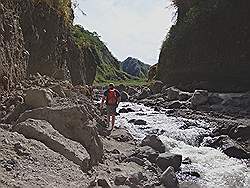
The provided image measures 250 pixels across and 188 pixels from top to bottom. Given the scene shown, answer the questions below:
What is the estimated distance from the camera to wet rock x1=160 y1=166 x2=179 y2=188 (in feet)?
40.2

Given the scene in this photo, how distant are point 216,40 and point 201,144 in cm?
2394

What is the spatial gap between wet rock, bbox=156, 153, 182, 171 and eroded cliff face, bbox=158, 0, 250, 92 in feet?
69.7

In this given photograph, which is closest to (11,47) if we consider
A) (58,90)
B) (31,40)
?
(58,90)

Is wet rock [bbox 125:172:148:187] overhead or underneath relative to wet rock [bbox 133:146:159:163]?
underneath

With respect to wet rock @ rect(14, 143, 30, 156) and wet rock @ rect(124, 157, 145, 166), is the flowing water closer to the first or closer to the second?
wet rock @ rect(124, 157, 145, 166)

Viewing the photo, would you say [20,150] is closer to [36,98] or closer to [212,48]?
[36,98]

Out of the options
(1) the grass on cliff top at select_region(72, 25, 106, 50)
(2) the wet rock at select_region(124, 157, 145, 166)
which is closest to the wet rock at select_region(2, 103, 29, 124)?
(2) the wet rock at select_region(124, 157, 145, 166)

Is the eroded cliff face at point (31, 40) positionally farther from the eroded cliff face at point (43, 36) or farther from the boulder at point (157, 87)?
the boulder at point (157, 87)

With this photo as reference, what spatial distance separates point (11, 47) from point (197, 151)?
8.22 meters

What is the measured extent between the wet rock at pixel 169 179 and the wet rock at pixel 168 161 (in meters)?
1.11

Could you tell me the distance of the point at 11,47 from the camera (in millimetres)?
14789

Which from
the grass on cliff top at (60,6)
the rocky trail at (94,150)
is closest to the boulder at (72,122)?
the rocky trail at (94,150)

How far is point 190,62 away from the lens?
43031 millimetres

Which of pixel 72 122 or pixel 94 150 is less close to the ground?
pixel 72 122
